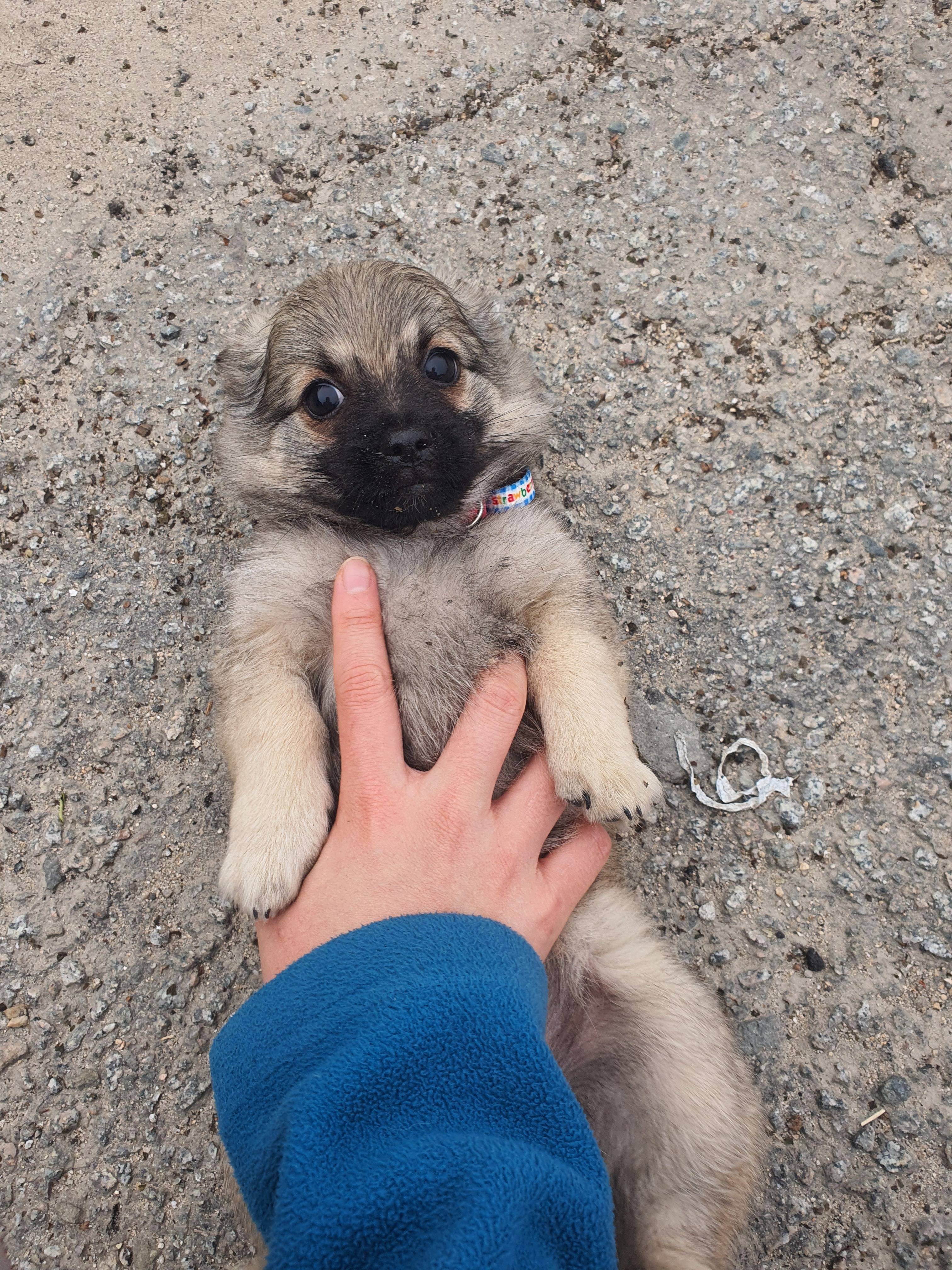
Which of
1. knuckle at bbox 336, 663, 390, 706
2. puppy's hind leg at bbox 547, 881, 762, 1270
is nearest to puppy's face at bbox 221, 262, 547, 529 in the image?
knuckle at bbox 336, 663, 390, 706

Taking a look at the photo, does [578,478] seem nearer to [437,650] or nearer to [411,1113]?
[437,650]

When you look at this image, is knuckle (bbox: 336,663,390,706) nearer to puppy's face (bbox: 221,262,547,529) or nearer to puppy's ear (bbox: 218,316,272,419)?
puppy's face (bbox: 221,262,547,529)

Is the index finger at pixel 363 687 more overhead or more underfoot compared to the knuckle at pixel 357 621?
more underfoot

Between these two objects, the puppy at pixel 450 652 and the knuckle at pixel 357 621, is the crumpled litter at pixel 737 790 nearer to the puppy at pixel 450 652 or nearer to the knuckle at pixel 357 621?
the puppy at pixel 450 652

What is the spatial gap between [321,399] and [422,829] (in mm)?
1392

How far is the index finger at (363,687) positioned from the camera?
83.0 inches

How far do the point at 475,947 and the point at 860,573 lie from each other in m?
2.01

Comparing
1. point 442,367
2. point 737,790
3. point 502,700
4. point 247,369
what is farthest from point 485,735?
point 247,369

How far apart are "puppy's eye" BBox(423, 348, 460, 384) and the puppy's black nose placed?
40cm

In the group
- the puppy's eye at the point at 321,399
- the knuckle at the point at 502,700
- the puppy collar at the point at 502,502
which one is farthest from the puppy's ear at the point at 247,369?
the knuckle at the point at 502,700

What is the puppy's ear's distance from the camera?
2658 millimetres

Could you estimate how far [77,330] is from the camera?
298cm

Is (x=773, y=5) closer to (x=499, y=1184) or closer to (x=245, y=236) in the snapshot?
(x=245, y=236)

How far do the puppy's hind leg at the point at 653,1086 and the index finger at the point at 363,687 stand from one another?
820 millimetres
